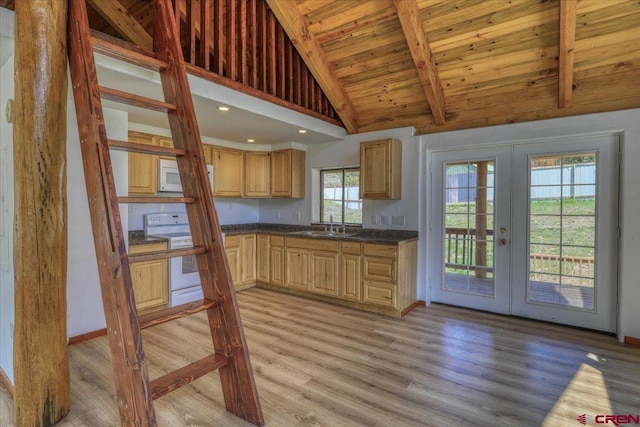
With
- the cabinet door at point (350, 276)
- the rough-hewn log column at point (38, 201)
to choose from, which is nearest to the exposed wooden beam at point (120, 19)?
the rough-hewn log column at point (38, 201)

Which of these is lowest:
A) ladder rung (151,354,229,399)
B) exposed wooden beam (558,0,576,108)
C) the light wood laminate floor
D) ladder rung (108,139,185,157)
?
the light wood laminate floor

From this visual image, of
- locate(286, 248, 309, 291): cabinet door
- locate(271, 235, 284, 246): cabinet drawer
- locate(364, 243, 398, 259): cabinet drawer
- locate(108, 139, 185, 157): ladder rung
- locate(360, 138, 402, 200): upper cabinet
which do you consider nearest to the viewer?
locate(108, 139, 185, 157): ladder rung

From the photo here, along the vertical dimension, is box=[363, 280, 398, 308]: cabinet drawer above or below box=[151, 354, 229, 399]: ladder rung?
below

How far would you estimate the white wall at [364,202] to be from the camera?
427cm

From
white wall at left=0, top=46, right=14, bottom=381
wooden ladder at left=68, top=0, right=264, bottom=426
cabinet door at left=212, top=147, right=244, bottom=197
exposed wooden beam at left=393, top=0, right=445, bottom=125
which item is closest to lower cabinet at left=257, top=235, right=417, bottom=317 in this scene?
cabinet door at left=212, top=147, right=244, bottom=197

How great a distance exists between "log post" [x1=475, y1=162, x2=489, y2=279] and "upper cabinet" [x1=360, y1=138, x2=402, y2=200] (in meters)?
0.92

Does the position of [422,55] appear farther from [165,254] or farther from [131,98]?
[165,254]

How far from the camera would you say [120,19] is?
3.54 m

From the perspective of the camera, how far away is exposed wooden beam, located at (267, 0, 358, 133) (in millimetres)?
3422

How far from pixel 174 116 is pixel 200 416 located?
181 centimetres

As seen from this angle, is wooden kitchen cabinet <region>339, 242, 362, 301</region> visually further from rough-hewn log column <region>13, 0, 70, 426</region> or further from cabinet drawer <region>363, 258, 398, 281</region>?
rough-hewn log column <region>13, 0, 70, 426</region>

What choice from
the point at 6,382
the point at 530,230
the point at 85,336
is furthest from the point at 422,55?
the point at 6,382

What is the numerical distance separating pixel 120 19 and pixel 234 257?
302cm

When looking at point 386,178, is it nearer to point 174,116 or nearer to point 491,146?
point 491,146
